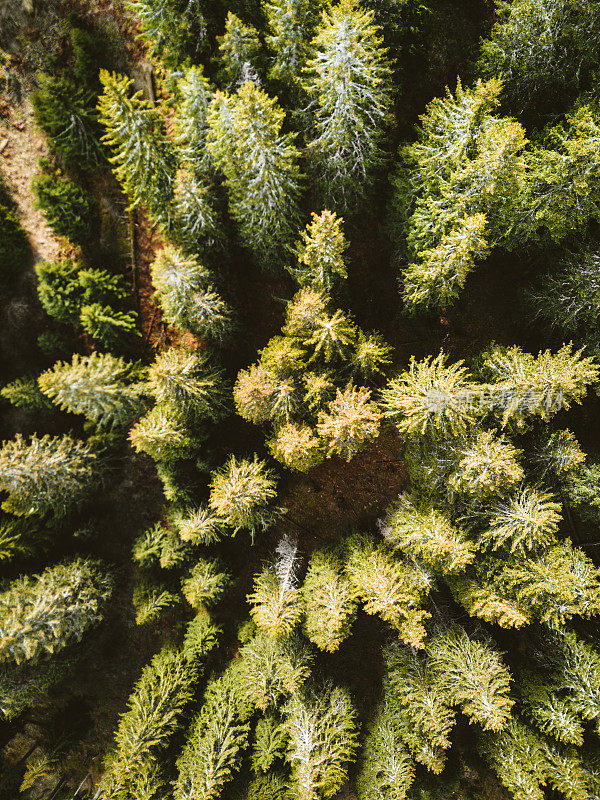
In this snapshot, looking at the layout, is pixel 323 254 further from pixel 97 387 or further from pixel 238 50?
pixel 97 387

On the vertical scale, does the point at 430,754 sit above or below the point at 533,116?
below

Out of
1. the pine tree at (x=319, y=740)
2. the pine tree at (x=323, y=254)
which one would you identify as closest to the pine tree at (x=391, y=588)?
the pine tree at (x=319, y=740)

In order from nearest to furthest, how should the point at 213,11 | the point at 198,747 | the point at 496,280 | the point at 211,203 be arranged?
1. the point at 213,11
2. the point at 211,203
3. the point at 198,747
4. the point at 496,280

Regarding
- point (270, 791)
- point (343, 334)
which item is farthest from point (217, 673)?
point (343, 334)

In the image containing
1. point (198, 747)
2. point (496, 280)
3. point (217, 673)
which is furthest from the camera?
point (217, 673)

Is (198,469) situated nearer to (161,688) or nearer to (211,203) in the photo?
(161,688)

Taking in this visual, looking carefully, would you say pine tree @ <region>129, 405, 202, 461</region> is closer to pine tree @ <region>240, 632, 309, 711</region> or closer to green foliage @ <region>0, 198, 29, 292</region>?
pine tree @ <region>240, 632, 309, 711</region>

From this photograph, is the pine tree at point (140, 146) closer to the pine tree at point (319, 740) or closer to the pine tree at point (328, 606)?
the pine tree at point (328, 606)
